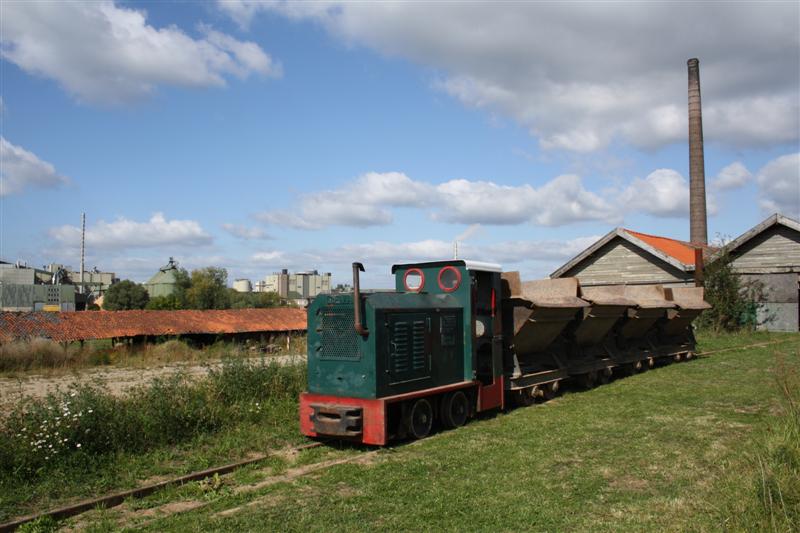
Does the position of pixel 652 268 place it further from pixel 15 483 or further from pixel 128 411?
pixel 15 483

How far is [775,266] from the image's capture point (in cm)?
2966

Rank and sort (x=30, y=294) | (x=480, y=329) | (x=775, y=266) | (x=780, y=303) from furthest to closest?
1. (x=30, y=294)
2. (x=775, y=266)
3. (x=780, y=303)
4. (x=480, y=329)

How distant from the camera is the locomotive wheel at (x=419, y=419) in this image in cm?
1002

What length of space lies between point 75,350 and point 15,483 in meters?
26.9

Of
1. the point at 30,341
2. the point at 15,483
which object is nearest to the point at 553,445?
the point at 15,483

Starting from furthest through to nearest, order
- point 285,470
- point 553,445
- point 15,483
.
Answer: point 553,445, point 285,470, point 15,483

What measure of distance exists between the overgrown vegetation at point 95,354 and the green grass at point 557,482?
17753 millimetres

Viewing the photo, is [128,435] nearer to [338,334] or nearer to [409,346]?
[338,334]

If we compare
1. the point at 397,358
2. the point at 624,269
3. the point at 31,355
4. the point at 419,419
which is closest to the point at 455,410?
the point at 419,419

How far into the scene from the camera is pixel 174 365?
29.8 metres

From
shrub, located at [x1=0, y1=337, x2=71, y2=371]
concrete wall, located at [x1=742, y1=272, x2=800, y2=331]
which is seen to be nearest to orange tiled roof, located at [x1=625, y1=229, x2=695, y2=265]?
concrete wall, located at [x1=742, y1=272, x2=800, y2=331]

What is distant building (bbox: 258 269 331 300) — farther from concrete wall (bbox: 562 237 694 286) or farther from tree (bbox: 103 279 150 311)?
concrete wall (bbox: 562 237 694 286)

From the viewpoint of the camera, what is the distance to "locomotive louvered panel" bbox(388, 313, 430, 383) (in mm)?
9859

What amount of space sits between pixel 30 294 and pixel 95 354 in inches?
1889
